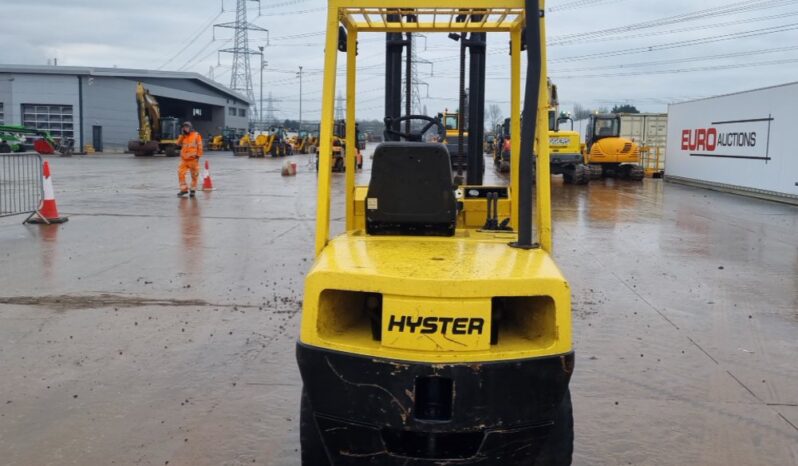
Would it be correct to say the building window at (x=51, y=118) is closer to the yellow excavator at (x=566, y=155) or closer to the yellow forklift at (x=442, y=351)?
the yellow excavator at (x=566, y=155)

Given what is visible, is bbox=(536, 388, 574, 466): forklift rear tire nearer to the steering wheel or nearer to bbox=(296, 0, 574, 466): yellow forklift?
bbox=(296, 0, 574, 466): yellow forklift

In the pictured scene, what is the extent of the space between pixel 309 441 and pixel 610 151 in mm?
28665

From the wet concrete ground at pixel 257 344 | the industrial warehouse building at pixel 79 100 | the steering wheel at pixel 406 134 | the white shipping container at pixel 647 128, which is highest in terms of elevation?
the industrial warehouse building at pixel 79 100

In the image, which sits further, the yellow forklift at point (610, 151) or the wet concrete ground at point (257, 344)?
the yellow forklift at point (610, 151)

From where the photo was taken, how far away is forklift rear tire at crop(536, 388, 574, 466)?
146 inches

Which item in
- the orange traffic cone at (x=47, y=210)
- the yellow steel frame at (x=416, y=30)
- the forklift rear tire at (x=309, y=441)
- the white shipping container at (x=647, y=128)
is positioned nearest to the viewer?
the forklift rear tire at (x=309, y=441)

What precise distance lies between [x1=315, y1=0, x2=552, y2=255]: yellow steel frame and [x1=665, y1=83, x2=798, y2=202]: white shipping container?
19.2m

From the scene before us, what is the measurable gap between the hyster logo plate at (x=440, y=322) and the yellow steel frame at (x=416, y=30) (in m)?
0.93

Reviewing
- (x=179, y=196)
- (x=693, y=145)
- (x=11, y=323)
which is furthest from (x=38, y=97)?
(x=11, y=323)

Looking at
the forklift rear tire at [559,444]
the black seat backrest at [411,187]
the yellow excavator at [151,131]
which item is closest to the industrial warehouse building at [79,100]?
the yellow excavator at [151,131]

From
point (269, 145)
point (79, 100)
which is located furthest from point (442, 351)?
point (79, 100)

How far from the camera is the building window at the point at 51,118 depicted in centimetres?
5622

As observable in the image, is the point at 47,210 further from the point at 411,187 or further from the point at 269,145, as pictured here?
the point at 269,145

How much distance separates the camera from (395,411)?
10.6 feet
